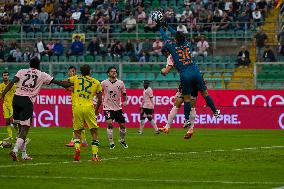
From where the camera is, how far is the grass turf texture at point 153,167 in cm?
1557

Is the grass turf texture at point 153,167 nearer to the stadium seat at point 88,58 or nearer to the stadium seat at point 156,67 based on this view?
the stadium seat at point 156,67

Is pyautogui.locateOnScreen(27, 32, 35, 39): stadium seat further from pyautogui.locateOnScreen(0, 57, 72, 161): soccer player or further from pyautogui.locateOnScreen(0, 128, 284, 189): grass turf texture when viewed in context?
pyautogui.locateOnScreen(0, 57, 72, 161): soccer player

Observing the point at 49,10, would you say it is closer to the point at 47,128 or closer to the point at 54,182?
the point at 47,128

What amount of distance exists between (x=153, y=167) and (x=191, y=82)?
525 centimetres

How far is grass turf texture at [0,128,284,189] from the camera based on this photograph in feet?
51.1

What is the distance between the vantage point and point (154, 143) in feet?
90.9

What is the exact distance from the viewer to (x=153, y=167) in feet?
60.5

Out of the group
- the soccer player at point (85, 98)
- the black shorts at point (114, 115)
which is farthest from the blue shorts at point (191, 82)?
the soccer player at point (85, 98)

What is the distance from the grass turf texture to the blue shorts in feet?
5.53

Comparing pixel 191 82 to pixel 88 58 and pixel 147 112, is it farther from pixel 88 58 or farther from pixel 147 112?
pixel 88 58

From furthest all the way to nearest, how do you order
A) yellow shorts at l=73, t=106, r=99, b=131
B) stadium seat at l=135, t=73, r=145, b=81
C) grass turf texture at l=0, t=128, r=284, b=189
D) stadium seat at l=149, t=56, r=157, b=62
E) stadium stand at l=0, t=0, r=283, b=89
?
stadium seat at l=149, t=56, r=157, b=62, stadium seat at l=135, t=73, r=145, b=81, stadium stand at l=0, t=0, r=283, b=89, yellow shorts at l=73, t=106, r=99, b=131, grass turf texture at l=0, t=128, r=284, b=189

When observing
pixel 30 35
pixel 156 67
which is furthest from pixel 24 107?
pixel 30 35

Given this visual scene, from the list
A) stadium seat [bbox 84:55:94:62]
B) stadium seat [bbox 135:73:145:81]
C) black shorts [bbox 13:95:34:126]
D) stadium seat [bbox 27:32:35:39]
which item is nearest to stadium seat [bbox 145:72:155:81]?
stadium seat [bbox 135:73:145:81]

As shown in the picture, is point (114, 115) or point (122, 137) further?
point (114, 115)
